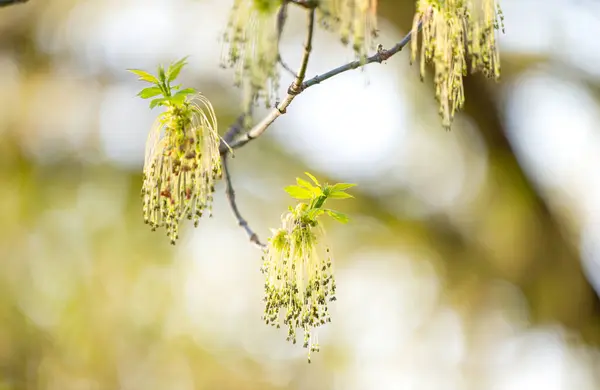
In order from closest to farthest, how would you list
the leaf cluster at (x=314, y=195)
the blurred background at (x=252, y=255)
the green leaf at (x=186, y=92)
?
the green leaf at (x=186, y=92)
the leaf cluster at (x=314, y=195)
the blurred background at (x=252, y=255)

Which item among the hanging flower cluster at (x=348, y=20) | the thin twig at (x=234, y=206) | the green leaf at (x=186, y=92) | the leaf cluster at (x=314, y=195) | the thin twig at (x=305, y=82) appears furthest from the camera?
the thin twig at (x=234, y=206)

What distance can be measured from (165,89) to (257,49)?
34cm

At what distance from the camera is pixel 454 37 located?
35.4 inches

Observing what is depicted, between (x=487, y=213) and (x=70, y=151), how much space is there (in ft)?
7.64

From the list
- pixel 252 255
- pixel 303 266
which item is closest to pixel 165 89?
pixel 303 266

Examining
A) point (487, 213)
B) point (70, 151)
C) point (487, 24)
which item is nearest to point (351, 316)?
point (487, 213)

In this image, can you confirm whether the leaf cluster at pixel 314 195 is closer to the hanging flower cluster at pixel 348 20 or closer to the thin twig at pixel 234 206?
the thin twig at pixel 234 206

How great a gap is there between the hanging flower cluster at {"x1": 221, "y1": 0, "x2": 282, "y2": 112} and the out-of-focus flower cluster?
1.36ft

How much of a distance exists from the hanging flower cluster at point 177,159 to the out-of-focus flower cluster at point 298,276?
0.18 meters

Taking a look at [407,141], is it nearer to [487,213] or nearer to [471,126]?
[471,126]

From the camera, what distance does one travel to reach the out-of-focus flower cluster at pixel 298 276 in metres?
1.04

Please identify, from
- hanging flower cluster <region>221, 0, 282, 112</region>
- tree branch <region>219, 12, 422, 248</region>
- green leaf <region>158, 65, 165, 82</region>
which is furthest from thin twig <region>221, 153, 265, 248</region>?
hanging flower cluster <region>221, 0, 282, 112</region>

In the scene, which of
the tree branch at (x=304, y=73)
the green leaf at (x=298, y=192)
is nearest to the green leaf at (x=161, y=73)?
the tree branch at (x=304, y=73)

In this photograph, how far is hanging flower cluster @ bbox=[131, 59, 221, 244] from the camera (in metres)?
0.99
